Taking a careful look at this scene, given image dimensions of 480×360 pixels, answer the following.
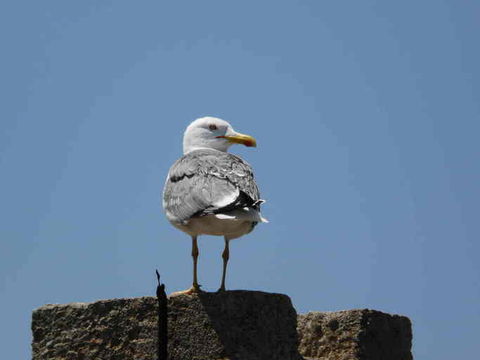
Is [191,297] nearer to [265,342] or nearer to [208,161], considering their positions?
[265,342]

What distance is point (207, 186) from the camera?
27.9 feet

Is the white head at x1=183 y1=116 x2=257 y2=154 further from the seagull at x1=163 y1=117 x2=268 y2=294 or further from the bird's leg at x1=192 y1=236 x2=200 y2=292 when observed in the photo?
the bird's leg at x1=192 y1=236 x2=200 y2=292

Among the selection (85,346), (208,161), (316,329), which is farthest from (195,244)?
(85,346)

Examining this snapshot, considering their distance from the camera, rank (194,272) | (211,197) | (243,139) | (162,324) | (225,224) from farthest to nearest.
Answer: (243,139)
(194,272)
(225,224)
(211,197)
(162,324)

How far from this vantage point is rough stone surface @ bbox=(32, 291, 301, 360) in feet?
23.9

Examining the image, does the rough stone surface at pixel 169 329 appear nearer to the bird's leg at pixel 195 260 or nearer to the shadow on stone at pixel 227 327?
the shadow on stone at pixel 227 327

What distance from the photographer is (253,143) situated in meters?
10.4

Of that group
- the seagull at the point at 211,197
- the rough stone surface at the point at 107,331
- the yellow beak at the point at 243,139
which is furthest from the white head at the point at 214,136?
the rough stone surface at the point at 107,331

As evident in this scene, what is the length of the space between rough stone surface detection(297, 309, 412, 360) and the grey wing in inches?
61.8

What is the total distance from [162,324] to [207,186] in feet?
5.40

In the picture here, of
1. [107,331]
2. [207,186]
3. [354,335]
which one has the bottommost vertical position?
[107,331]

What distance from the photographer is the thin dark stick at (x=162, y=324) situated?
7.25 metres

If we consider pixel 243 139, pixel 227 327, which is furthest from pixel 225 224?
pixel 243 139

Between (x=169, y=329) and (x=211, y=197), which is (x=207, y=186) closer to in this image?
(x=211, y=197)
